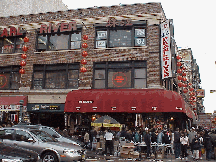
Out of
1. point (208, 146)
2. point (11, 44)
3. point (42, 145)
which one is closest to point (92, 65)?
point (11, 44)

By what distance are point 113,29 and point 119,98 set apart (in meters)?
6.07

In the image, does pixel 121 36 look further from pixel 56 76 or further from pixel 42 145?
pixel 42 145

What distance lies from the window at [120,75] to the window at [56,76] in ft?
6.30

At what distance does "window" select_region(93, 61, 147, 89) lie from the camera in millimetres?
20234

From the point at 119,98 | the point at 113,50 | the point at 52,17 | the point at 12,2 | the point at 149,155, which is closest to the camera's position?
the point at 149,155

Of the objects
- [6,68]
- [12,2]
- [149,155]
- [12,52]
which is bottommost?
[149,155]

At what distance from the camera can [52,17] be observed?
75.8 ft

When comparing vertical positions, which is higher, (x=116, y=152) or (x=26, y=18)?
(x=26, y=18)

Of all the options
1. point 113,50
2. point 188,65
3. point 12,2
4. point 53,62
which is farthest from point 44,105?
point 188,65

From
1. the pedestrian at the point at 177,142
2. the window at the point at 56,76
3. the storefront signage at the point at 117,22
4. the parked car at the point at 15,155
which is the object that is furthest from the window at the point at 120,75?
the parked car at the point at 15,155

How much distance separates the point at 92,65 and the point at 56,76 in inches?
136

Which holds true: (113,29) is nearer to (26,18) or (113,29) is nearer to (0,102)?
(26,18)

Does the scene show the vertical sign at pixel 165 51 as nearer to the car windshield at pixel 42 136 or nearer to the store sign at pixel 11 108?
the car windshield at pixel 42 136

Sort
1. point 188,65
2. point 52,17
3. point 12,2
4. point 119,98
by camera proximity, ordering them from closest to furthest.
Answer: point 119,98
point 52,17
point 12,2
point 188,65
